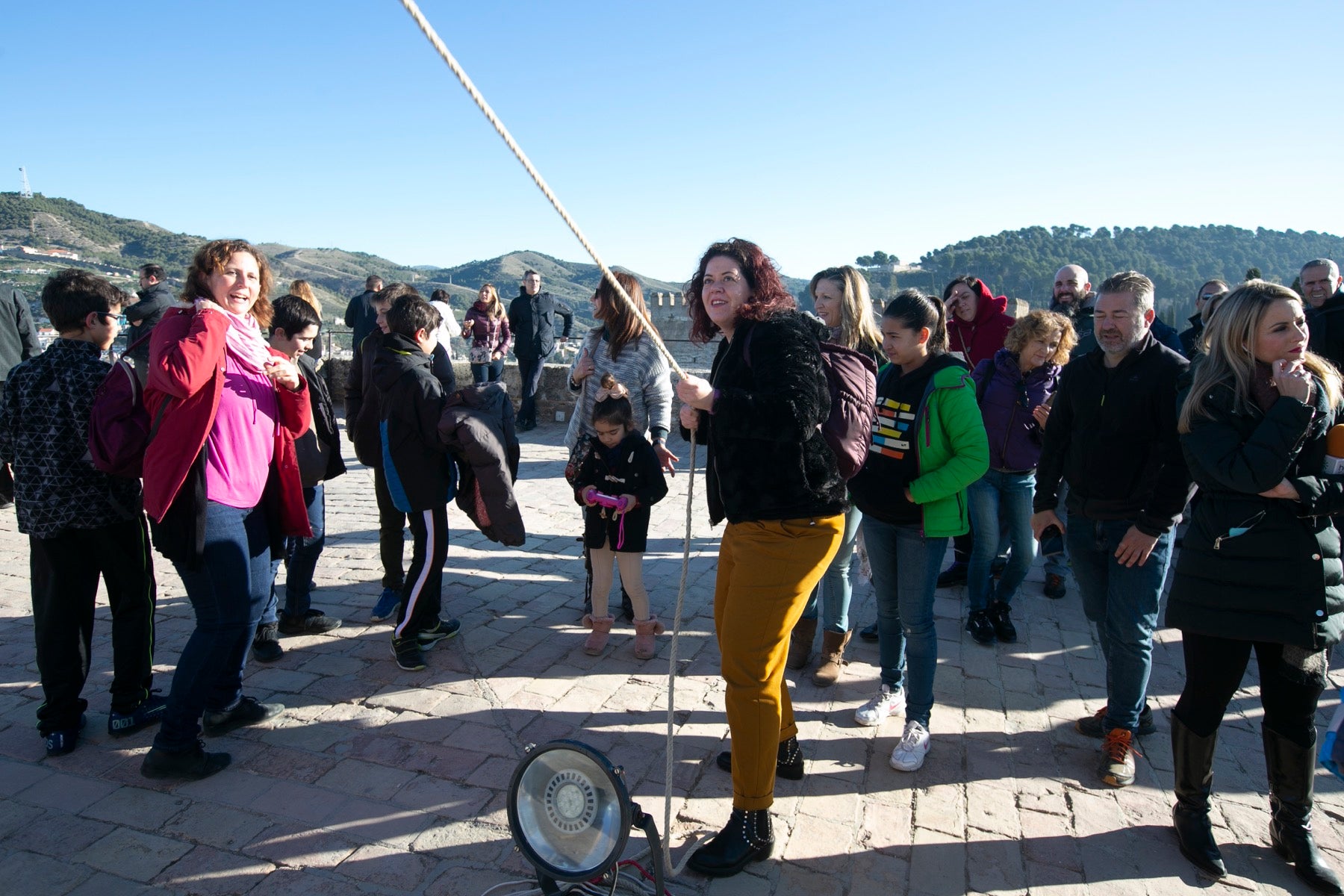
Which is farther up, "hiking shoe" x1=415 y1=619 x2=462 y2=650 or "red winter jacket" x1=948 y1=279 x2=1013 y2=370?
"red winter jacket" x1=948 y1=279 x2=1013 y2=370

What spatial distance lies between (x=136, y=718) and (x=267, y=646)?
2.66 feet

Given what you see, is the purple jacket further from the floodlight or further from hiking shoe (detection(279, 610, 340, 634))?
hiking shoe (detection(279, 610, 340, 634))

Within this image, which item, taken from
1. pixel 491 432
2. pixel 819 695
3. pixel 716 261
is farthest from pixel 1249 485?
pixel 491 432

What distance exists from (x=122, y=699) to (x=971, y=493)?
182 inches

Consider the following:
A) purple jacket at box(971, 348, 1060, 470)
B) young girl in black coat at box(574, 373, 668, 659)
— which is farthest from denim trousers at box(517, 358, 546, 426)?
purple jacket at box(971, 348, 1060, 470)

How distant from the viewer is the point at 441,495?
14.0 ft

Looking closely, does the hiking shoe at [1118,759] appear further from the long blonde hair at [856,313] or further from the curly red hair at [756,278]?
the curly red hair at [756,278]

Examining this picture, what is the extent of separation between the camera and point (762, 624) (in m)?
2.59

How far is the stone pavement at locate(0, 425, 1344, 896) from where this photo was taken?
2.63 m

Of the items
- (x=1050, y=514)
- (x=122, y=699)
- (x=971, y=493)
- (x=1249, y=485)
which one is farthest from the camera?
(x=971, y=493)

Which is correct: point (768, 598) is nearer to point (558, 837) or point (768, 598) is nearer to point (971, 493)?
point (558, 837)

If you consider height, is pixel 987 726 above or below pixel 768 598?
below

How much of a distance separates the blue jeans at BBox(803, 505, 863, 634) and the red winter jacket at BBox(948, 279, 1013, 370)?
253 cm

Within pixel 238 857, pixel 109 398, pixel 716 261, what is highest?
pixel 716 261
